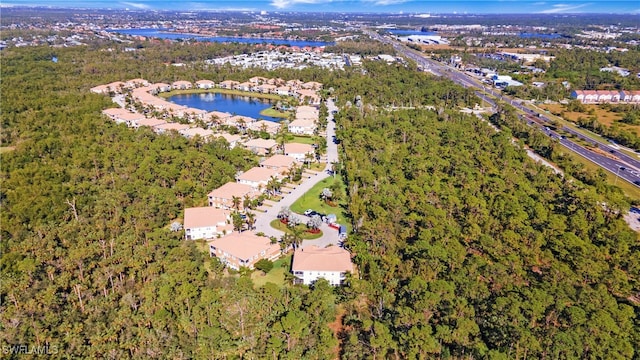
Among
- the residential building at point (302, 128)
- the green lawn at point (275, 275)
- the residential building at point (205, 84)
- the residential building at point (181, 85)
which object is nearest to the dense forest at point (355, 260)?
the green lawn at point (275, 275)

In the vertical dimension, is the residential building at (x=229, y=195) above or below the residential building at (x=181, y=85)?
below

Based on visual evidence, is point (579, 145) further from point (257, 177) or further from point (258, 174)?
point (257, 177)

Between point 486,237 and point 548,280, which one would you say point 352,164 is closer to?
point 486,237

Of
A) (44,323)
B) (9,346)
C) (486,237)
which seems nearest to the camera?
(9,346)

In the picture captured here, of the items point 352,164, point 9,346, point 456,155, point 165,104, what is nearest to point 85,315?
point 9,346

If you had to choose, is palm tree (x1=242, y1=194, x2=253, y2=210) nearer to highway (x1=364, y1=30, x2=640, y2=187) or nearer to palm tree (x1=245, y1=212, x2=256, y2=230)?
palm tree (x1=245, y1=212, x2=256, y2=230)

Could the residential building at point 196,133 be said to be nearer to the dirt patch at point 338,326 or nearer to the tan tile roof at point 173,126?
the tan tile roof at point 173,126
